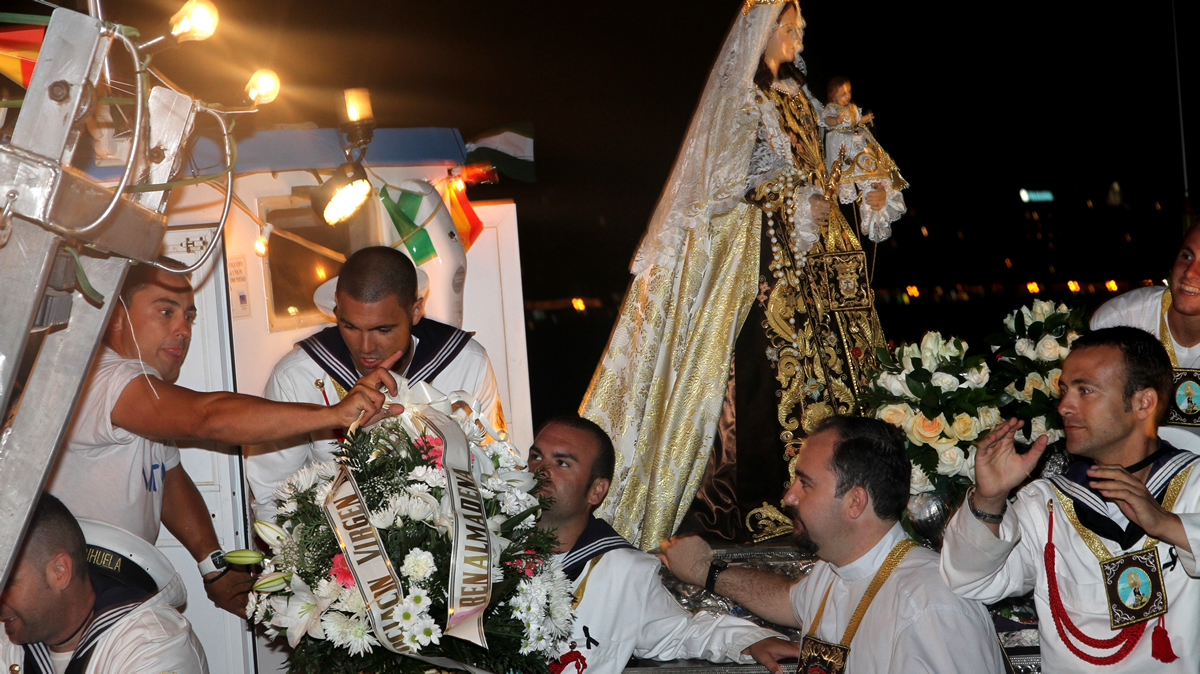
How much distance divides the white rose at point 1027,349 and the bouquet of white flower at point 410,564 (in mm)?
1816

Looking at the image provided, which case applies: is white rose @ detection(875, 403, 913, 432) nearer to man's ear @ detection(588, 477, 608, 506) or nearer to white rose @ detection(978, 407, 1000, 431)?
white rose @ detection(978, 407, 1000, 431)

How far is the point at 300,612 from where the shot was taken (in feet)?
6.42

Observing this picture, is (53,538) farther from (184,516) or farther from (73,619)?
(184,516)

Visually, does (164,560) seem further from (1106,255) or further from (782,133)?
(1106,255)

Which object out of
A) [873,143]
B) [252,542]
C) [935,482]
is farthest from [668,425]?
[252,542]

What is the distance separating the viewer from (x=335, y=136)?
4570 mm

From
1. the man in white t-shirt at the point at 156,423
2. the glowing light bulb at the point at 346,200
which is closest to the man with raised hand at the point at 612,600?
the man in white t-shirt at the point at 156,423

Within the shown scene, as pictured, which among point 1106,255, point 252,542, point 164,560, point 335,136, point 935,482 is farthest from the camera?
point 1106,255

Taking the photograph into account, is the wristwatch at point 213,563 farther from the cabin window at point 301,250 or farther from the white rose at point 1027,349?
the white rose at point 1027,349

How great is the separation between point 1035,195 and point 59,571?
526 cm

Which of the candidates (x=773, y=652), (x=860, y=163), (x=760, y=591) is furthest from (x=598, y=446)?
(x=860, y=163)

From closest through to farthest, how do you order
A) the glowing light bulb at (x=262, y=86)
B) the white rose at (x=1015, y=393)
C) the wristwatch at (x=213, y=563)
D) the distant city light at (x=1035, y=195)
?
the white rose at (x=1015, y=393), the wristwatch at (x=213, y=563), the glowing light bulb at (x=262, y=86), the distant city light at (x=1035, y=195)

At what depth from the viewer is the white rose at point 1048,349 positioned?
3.08 meters

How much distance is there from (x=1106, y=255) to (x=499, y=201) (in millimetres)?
3764
